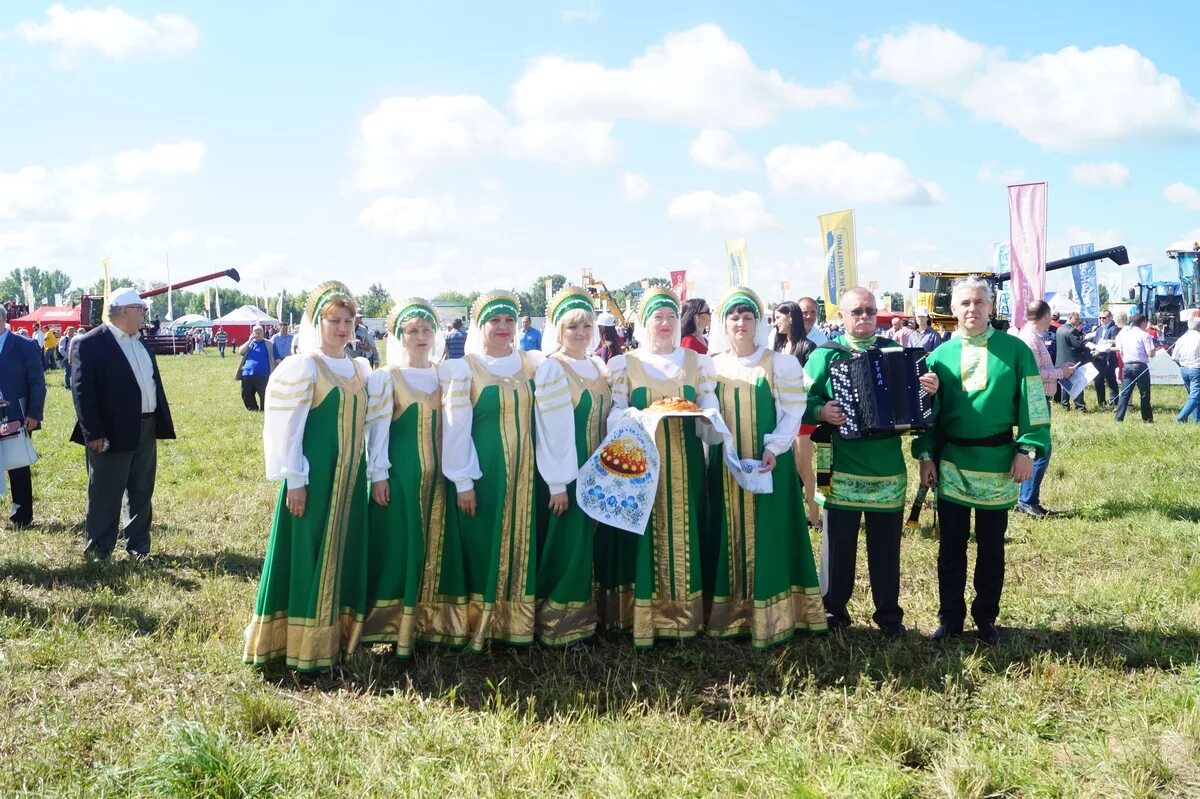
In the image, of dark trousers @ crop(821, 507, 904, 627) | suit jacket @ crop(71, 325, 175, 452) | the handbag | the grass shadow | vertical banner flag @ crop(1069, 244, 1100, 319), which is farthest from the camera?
vertical banner flag @ crop(1069, 244, 1100, 319)

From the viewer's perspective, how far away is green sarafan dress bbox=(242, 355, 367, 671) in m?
4.34

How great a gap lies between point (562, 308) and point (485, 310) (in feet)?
1.28

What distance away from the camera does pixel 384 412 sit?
4.47 meters

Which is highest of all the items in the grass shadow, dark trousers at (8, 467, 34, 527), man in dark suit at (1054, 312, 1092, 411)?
man in dark suit at (1054, 312, 1092, 411)

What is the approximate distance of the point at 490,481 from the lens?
4586 mm

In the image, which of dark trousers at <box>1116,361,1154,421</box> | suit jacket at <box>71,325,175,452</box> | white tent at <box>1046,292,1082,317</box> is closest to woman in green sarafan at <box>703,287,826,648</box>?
suit jacket at <box>71,325,175,452</box>

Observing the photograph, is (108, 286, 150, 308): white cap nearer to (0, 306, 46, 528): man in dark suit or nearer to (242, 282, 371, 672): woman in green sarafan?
(0, 306, 46, 528): man in dark suit

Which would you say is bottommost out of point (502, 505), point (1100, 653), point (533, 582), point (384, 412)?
point (1100, 653)

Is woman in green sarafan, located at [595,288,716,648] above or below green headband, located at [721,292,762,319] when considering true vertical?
below

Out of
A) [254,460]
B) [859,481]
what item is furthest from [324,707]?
[254,460]

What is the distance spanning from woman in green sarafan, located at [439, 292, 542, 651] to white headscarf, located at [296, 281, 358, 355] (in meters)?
0.60

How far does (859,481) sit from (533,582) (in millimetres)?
1763

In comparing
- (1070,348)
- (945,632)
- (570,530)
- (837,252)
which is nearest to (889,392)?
(945,632)

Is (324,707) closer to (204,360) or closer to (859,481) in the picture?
(859,481)
